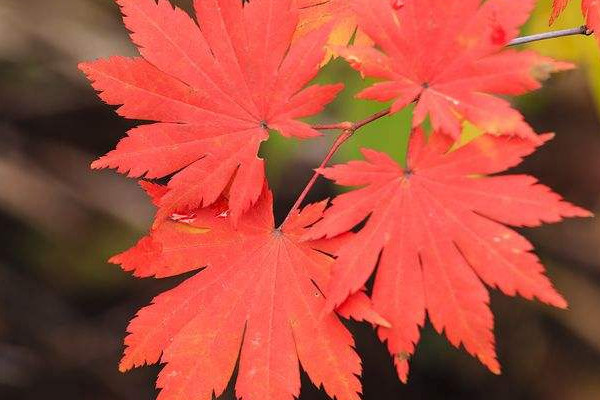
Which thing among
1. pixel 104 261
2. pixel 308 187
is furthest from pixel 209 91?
pixel 104 261

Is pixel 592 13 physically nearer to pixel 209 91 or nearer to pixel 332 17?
pixel 332 17

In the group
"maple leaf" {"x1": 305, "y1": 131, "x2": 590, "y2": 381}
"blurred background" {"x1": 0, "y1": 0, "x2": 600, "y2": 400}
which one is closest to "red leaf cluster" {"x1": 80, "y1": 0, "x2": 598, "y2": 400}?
"maple leaf" {"x1": 305, "y1": 131, "x2": 590, "y2": 381}

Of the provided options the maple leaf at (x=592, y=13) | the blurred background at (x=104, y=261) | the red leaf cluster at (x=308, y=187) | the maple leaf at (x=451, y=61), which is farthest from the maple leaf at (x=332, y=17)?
the blurred background at (x=104, y=261)

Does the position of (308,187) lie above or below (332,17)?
below

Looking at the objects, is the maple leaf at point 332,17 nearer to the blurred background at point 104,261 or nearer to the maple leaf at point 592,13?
the maple leaf at point 592,13

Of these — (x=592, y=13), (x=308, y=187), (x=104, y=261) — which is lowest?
(x=104, y=261)

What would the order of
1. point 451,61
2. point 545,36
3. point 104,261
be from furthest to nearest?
point 104,261, point 545,36, point 451,61

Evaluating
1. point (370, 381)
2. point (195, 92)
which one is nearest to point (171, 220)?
point (195, 92)
